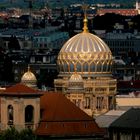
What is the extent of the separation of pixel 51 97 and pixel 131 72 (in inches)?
2794

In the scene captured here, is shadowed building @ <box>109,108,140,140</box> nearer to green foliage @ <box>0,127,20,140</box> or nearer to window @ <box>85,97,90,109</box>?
green foliage @ <box>0,127,20,140</box>

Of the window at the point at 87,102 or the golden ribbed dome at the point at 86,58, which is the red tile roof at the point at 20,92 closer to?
the window at the point at 87,102

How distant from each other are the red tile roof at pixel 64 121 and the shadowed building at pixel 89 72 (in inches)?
270

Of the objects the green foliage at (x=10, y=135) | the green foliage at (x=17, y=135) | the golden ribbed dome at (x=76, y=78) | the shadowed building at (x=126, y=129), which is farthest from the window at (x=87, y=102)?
the shadowed building at (x=126, y=129)

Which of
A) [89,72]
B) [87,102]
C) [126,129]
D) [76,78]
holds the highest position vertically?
[126,129]

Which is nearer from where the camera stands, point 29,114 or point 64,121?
point 64,121

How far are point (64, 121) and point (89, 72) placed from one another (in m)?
11.3

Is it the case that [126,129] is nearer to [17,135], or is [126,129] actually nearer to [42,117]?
[17,135]

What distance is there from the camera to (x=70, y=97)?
62.0 meters

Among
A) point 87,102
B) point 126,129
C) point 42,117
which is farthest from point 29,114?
point 126,129

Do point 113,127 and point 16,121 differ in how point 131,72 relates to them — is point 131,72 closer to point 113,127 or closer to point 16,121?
point 16,121

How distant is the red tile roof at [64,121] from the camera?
52.9 metres

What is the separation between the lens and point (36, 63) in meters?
134

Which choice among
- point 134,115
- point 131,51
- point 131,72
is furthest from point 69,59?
point 131,51
